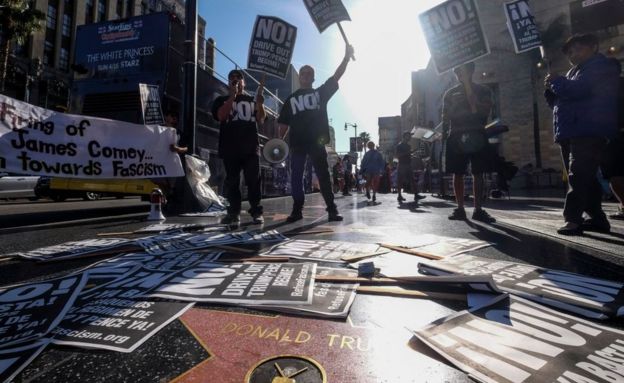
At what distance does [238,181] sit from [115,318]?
2.80 metres

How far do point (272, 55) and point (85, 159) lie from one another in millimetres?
3652

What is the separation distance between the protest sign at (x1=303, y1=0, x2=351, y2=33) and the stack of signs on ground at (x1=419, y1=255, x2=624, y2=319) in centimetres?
475

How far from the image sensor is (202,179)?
17.3ft

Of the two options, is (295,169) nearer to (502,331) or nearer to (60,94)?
(502,331)

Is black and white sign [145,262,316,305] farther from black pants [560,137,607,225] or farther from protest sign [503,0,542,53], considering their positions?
protest sign [503,0,542,53]

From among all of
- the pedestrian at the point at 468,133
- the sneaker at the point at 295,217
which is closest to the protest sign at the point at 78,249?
the sneaker at the point at 295,217

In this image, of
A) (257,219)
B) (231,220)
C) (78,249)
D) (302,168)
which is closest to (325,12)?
(302,168)

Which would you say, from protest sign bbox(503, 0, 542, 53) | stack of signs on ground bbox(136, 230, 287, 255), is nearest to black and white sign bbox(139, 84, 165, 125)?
stack of signs on ground bbox(136, 230, 287, 255)

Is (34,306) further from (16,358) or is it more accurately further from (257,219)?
(257,219)

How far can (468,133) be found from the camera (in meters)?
3.64

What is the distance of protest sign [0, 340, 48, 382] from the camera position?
71 cm

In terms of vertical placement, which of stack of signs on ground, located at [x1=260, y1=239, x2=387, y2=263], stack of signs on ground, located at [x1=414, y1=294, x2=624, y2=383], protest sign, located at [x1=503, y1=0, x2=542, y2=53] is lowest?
stack of signs on ground, located at [x1=414, y1=294, x2=624, y2=383]

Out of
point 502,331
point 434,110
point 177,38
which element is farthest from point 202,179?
point 434,110

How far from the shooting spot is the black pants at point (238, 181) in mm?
3674
